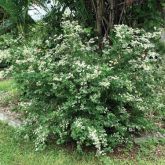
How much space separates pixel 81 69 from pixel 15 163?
1.30m

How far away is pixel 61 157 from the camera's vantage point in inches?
200

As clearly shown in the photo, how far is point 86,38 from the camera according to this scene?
260 inches

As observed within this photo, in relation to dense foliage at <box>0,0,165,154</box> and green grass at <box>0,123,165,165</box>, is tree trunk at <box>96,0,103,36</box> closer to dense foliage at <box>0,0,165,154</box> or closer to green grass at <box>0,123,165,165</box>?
dense foliage at <box>0,0,165,154</box>

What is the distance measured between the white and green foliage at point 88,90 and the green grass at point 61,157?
137mm

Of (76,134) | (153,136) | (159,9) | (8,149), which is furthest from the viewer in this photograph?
(159,9)

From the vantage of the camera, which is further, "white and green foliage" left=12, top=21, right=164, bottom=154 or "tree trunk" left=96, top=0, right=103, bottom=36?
"tree trunk" left=96, top=0, right=103, bottom=36

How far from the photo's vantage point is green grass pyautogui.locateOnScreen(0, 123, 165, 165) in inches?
195

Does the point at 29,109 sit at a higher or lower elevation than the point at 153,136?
higher

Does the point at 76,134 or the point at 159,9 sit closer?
the point at 76,134

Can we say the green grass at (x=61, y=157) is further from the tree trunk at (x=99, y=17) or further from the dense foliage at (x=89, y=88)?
the tree trunk at (x=99, y=17)

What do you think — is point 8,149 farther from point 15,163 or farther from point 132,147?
point 132,147

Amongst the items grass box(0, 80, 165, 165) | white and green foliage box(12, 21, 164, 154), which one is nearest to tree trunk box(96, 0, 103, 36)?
white and green foliage box(12, 21, 164, 154)

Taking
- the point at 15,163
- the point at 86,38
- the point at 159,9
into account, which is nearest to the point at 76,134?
the point at 15,163

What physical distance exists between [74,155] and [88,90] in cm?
78
